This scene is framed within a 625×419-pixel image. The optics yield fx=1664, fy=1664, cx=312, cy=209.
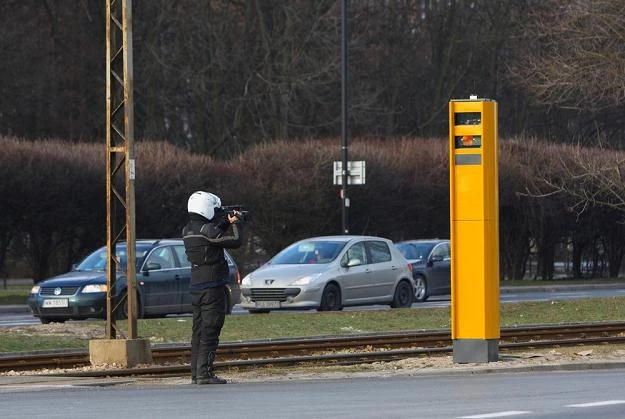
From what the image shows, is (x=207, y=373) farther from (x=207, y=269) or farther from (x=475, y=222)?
(x=475, y=222)

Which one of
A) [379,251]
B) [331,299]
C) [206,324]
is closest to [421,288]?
[379,251]

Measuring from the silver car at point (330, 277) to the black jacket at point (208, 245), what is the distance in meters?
13.3

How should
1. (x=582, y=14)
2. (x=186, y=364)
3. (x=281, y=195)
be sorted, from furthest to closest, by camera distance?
(x=281, y=195) → (x=582, y=14) → (x=186, y=364)

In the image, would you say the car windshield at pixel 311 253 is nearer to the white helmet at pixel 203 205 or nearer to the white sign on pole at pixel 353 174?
the white sign on pole at pixel 353 174

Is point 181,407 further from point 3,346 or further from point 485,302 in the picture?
point 3,346

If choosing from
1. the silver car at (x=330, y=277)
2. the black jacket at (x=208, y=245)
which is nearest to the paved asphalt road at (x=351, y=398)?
the black jacket at (x=208, y=245)

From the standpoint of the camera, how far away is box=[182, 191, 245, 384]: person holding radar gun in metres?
16.2

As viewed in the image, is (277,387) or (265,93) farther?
(265,93)

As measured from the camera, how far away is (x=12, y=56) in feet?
167

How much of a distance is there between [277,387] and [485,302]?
3.27 m

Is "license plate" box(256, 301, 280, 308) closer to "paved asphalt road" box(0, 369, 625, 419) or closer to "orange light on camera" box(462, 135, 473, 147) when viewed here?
"orange light on camera" box(462, 135, 473, 147)

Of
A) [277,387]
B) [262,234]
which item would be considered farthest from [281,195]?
[277,387]

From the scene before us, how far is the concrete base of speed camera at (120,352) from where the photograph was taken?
62.0ft

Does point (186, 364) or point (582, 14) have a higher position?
point (582, 14)
